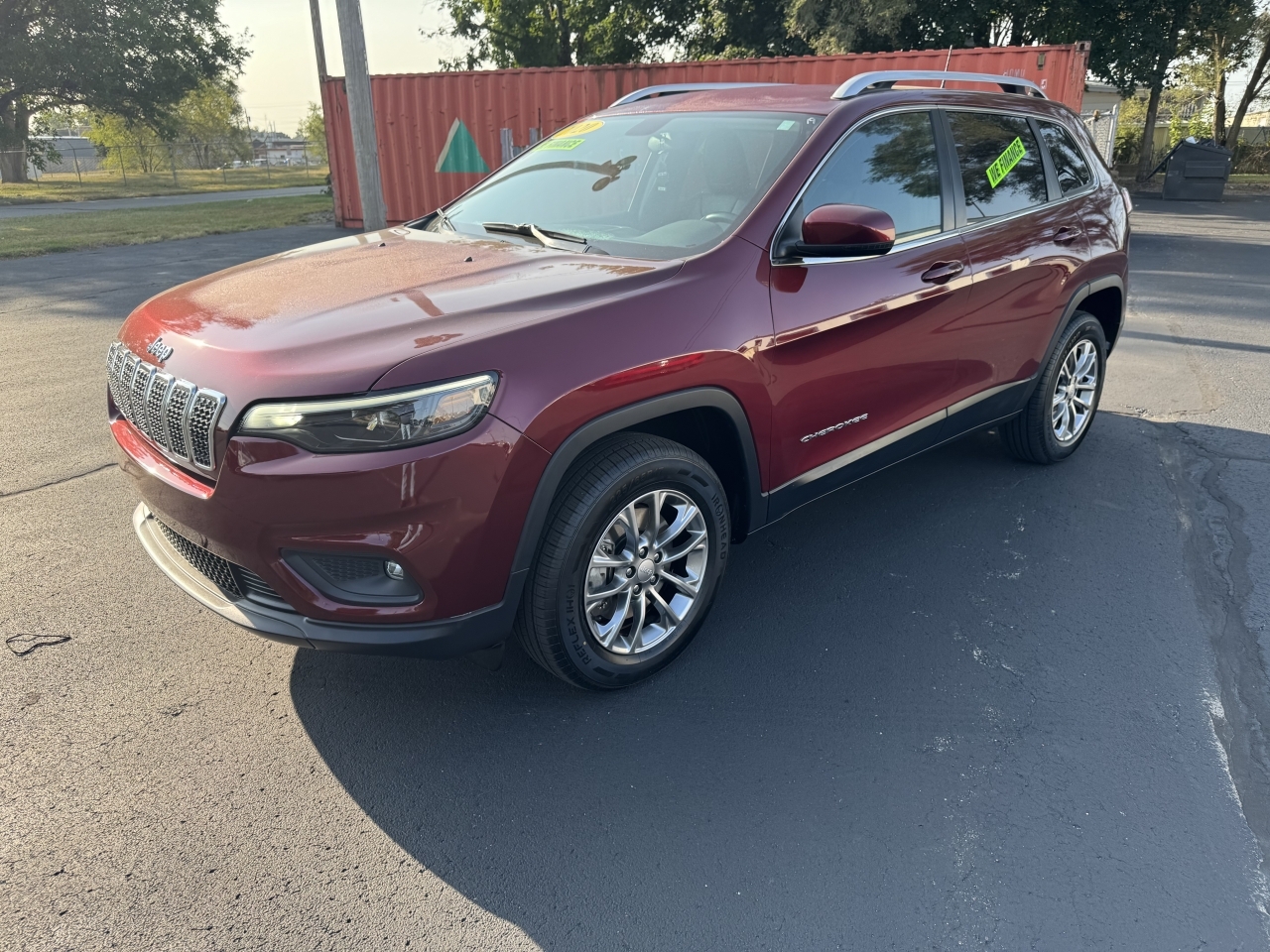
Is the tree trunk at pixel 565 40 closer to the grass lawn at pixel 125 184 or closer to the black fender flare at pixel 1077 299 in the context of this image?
the grass lawn at pixel 125 184

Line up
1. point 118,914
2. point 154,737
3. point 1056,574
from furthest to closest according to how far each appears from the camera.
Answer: point 1056,574, point 154,737, point 118,914

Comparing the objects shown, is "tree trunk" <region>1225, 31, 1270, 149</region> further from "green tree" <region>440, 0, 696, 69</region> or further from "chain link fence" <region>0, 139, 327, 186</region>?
"chain link fence" <region>0, 139, 327, 186</region>

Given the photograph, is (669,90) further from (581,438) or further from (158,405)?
(158,405)

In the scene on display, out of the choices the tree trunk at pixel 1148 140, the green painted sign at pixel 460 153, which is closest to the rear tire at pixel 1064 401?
the green painted sign at pixel 460 153

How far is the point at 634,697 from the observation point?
299cm

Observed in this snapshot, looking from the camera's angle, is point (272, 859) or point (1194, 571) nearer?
point (272, 859)

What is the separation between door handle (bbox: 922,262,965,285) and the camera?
3613 millimetres

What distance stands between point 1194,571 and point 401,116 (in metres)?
14.9

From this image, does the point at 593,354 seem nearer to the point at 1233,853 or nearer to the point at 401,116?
the point at 1233,853

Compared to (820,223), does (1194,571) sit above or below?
below

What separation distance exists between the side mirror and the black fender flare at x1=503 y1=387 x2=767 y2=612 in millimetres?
604

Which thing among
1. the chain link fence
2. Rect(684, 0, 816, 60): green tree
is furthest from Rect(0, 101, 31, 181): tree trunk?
Rect(684, 0, 816, 60): green tree

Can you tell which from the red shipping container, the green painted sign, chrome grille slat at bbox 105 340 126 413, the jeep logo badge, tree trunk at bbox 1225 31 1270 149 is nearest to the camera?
the jeep logo badge

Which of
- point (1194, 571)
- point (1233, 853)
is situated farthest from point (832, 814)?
point (1194, 571)
